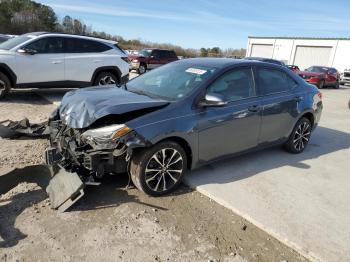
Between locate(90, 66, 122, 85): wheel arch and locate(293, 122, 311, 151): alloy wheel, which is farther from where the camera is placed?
locate(90, 66, 122, 85): wheel arch

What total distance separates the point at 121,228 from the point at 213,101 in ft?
6.26

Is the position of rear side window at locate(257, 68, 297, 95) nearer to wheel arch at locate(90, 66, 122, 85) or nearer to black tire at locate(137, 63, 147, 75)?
wheel arch at locate(90, 66, 122, 85)

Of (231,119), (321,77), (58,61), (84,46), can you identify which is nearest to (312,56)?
(321,77)

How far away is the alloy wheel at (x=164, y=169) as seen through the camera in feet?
13.8

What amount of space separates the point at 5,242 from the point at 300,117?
4.98 m

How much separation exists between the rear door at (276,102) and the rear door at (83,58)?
6.28 meters

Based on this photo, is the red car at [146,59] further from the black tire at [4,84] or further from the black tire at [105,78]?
the black tire at [4,84]

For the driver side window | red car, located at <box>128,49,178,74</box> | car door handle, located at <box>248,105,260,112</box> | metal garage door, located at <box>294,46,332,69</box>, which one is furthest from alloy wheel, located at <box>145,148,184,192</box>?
metal garage door, located at <box>294,46,332,69</box>

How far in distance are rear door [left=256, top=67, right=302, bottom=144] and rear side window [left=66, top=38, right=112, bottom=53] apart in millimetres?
6500

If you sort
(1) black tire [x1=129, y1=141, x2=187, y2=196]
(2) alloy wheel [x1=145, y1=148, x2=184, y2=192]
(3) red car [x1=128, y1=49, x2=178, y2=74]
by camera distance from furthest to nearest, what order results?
(3) red car [x1=128, y1=49, x2=178, y2=74] < (2) alloy wheel [x1=145, y1=148, x2=184, y2=192] < (1) black tire [x1=129, y1=141, x2=187, y2=196]

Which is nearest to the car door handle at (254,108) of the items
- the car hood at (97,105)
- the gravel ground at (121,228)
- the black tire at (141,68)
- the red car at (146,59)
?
the car hood at (97,105)

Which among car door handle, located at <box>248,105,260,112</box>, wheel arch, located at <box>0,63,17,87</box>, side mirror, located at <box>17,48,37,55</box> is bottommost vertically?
wheel arch, located at <box>0,63,17,87</box>

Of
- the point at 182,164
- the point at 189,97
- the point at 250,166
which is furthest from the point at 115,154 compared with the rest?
the point at 250,166

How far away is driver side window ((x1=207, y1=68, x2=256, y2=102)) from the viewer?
4.77m
